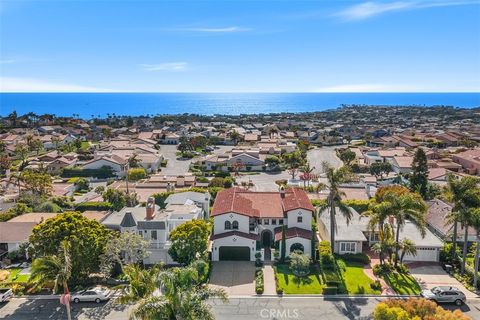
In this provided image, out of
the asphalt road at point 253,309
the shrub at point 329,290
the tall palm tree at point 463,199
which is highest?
the tall palm tree at point 463,199

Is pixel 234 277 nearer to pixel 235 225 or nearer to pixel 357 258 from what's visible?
pixel 235 225

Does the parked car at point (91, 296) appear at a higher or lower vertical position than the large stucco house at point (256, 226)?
lower

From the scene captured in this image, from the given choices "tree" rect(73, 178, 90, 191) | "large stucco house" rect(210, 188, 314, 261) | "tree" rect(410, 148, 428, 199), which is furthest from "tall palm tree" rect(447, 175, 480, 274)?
"tree" rect(73, 178, 90, 191)

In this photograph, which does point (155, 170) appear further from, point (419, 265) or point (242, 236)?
point (419, 265)

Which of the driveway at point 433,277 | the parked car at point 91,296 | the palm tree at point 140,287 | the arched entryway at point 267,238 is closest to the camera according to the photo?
the palm tree at point 140,287

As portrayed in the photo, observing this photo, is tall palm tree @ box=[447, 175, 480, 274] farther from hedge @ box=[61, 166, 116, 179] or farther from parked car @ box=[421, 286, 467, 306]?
hedge @ box=[61, 166, 116, 179]

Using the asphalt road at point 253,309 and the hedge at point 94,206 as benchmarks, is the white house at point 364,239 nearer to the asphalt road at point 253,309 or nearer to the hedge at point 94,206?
the asphalt road at point 253,309

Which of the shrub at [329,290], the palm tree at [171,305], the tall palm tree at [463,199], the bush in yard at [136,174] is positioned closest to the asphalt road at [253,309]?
the shrub at [329,290]

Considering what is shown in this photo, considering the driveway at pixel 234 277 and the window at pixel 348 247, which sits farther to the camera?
the window at pixel 348 247
